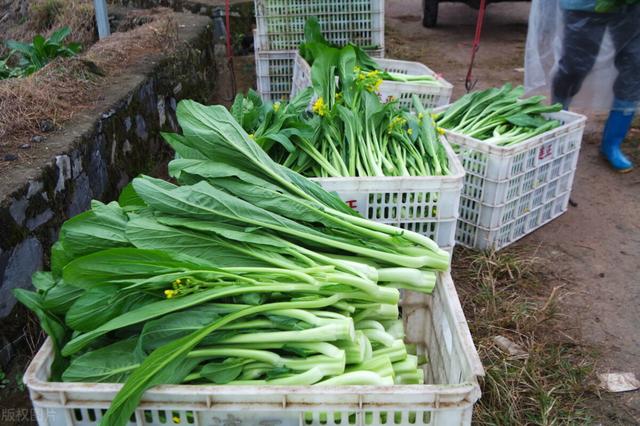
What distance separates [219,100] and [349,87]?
9.62ft

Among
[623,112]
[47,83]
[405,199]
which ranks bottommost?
[623,112]

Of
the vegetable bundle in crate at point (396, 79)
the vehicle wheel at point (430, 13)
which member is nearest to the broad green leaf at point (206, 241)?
the vegetable bundle in crate at point (396, 79)

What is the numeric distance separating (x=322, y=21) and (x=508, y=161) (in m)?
2.36

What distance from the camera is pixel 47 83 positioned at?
137 inches

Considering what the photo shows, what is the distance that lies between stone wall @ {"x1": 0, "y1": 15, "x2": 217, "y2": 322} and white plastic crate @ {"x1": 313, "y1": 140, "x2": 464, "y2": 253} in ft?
4.06

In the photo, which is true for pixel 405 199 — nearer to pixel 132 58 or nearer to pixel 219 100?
pixel 132 58

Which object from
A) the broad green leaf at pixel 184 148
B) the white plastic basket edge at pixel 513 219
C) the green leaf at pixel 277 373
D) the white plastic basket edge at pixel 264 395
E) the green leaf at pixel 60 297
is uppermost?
the broad green leaf at pixel 184 148

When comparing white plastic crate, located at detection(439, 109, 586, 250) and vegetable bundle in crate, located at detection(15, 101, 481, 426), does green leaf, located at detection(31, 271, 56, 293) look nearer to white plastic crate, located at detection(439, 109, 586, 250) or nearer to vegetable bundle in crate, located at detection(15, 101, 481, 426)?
vegetable bundle in crate, located at detection(15, 101, 481, 426)

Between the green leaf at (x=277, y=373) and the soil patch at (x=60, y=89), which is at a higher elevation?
the soil patch at (x=60, y=89)

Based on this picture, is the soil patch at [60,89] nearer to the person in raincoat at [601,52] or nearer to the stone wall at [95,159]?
the stone wall at [95,159]

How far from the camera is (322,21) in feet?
16.1

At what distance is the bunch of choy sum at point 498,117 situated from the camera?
3494mm

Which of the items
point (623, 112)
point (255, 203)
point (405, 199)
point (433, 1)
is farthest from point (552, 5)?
point (433, 1)

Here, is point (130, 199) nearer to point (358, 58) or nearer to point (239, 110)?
point (239, 110)
